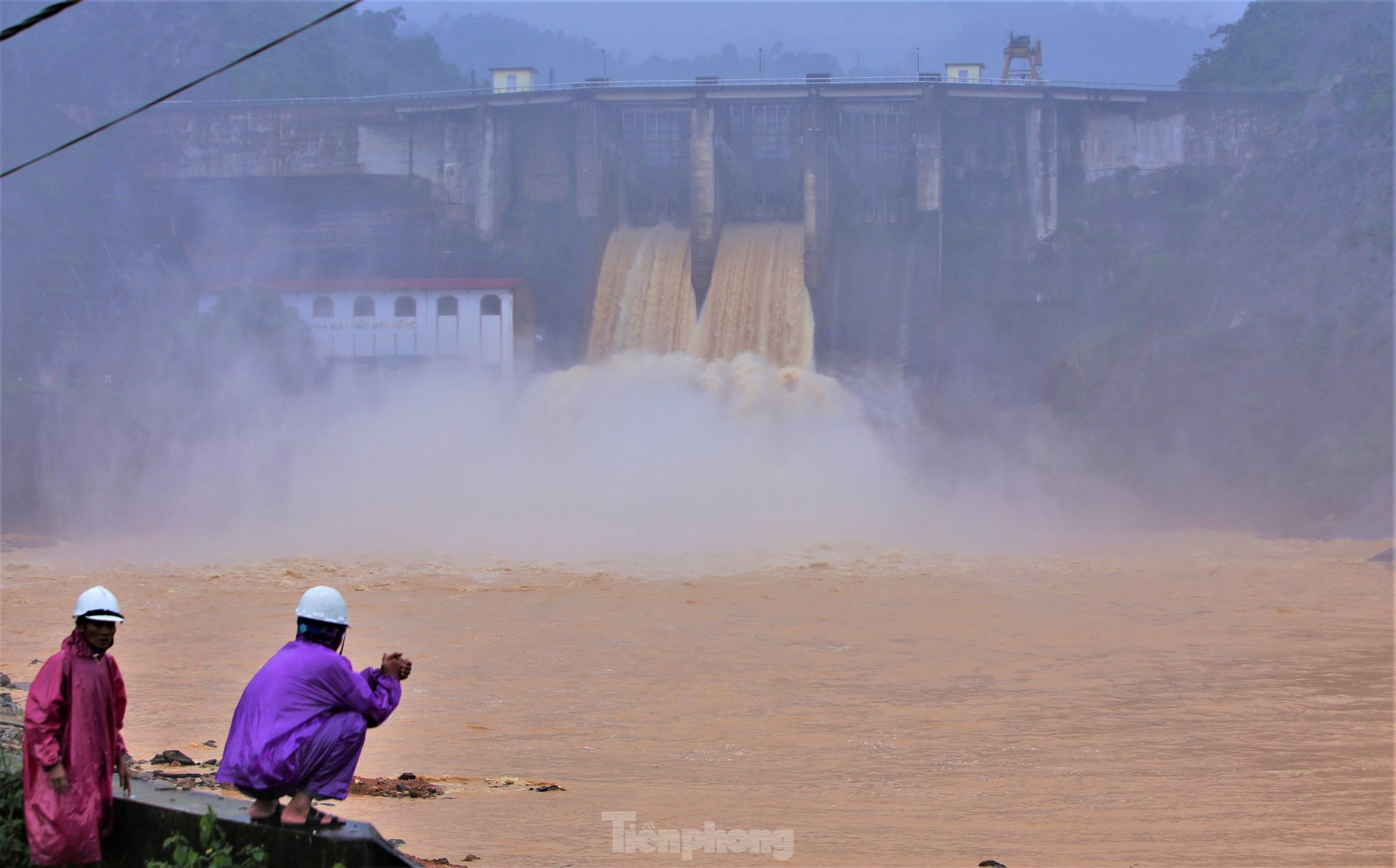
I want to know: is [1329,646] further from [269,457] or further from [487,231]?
[487,231]

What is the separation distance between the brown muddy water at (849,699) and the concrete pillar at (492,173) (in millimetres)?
19593

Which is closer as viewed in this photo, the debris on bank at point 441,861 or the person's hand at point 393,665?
the person's hand at point 393,665

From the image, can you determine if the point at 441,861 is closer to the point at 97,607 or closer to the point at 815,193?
the point at 97,607

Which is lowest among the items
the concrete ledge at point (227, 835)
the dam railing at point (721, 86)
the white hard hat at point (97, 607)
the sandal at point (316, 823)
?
the concrete ledge at point (227, 835)

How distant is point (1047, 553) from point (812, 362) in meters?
10.9

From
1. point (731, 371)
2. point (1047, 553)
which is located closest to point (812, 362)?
point (731, 371)

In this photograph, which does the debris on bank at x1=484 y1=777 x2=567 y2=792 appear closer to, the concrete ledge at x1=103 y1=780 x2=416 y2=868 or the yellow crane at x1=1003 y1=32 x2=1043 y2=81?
the concrete ledge at x1=103 y1=780 x2=416 y2=868

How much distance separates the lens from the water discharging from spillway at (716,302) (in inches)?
1512

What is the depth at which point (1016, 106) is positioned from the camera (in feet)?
140

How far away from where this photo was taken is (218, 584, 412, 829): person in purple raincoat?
5.61 meters

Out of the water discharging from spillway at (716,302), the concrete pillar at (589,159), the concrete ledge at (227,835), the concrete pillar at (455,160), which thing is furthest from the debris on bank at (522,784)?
the concrete pillar at (455,160)

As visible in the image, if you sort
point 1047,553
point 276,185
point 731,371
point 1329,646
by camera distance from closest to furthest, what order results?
point 1329,646 < point 1047,553 < point 731,371 < point 276,185

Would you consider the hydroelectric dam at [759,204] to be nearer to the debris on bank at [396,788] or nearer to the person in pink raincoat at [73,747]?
the debris on bank at [396,788]

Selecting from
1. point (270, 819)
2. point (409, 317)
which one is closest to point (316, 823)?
point (270, 819)
